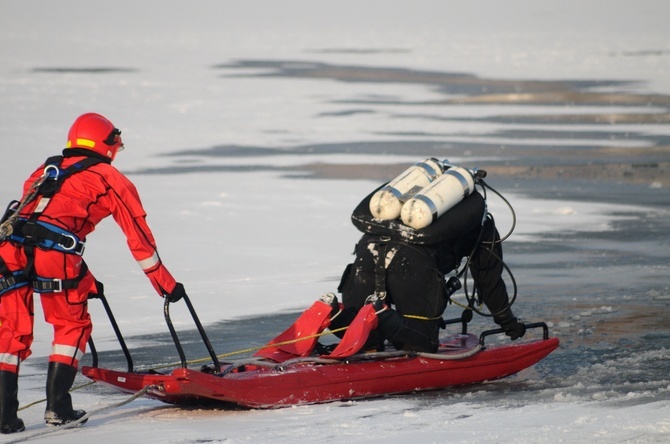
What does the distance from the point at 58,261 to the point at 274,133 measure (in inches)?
561

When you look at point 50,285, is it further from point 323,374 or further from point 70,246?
point 323,374

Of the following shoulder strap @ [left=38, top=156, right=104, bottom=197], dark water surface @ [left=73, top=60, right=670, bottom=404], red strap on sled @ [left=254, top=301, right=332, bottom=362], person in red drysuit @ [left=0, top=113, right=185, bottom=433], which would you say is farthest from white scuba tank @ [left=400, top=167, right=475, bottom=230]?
shoulder strap @ [left=38, top=156, right=104, bottom=197]

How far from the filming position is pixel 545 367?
776 centimetres

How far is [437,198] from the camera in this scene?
7086mm

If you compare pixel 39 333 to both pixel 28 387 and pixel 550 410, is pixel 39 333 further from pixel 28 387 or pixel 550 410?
pixel 550 410

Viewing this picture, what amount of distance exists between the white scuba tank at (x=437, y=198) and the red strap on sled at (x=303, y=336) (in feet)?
2.35

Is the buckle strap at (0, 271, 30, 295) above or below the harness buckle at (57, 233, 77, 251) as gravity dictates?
below

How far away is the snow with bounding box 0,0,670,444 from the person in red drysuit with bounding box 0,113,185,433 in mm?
314

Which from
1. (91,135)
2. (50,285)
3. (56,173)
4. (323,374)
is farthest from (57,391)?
(323,374)

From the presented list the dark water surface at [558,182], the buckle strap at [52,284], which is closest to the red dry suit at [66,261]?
the buckle strap at [52,284]

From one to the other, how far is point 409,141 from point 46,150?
18.0 feet

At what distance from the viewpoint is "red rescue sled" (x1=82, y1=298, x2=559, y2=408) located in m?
6.13

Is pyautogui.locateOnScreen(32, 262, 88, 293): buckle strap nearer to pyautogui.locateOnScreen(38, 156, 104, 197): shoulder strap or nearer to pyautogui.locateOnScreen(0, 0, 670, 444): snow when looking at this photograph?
pyautogui.locateOnScreen(38, 156, 104, 197): shoulder strap

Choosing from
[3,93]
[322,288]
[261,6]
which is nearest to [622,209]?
[322,288]
